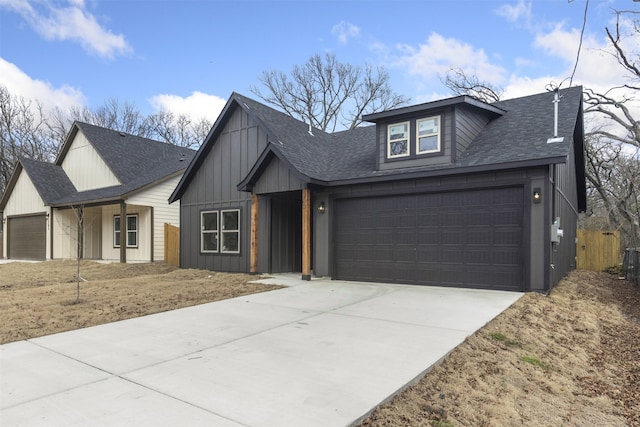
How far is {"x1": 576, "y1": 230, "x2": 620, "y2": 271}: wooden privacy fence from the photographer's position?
1638 cm

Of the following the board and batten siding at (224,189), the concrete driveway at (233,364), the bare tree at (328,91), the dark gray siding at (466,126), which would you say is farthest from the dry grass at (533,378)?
the bare tree at (328,91)

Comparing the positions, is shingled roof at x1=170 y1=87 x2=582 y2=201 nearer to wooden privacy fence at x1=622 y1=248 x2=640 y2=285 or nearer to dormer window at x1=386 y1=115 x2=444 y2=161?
dormer window at x1=386 y1=115 x2=444 y2=161

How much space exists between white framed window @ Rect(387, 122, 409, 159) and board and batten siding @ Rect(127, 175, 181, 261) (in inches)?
436

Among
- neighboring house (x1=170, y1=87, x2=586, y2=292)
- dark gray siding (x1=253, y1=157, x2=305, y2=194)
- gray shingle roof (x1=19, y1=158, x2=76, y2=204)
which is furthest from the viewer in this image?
gray shingle roof (x1=19, y1=158, x2=76, y2=204)

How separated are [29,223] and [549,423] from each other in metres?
24.2

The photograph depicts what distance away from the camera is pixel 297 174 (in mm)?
10406

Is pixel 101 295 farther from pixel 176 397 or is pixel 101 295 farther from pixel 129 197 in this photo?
pixel 129 197

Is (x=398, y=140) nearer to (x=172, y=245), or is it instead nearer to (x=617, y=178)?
(x=172, y=245)

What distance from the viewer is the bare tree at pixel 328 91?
31.5 meters

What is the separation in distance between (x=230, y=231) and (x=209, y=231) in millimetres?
1016

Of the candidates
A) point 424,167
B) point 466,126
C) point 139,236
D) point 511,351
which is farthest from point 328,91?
point 511,351

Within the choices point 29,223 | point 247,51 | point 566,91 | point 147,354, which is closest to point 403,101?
point 247,51

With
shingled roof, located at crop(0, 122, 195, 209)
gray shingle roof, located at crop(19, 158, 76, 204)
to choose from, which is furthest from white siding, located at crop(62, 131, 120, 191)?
gray shingle roof, located at crop(19, 158, 76, 204)

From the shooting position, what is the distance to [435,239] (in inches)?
369
